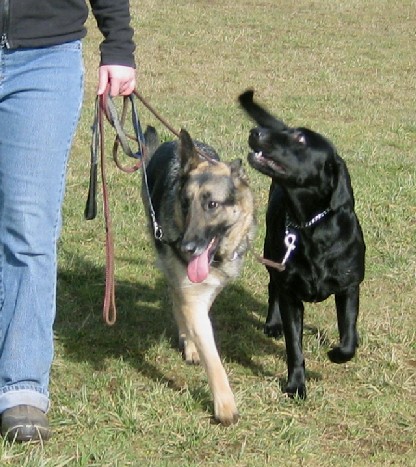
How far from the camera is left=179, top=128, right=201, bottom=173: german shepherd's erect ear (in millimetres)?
4531

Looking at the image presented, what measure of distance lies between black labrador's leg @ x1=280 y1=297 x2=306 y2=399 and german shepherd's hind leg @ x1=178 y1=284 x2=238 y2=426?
1.19 feet

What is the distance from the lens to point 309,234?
4547mm

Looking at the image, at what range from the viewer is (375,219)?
22.9ft

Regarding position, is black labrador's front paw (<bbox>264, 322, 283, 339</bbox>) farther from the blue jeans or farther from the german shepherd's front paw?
the blue jeans

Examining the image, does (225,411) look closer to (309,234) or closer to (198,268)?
(198,268)

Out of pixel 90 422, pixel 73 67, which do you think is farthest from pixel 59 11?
pixel 90 422

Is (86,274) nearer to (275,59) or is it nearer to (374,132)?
(374,132)

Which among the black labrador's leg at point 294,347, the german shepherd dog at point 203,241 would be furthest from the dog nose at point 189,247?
the black labrador's leg at point 294,347

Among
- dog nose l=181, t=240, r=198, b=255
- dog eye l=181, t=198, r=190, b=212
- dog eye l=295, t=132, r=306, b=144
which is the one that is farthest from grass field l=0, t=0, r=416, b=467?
dog eye l=295, t=132, r=306, b=144

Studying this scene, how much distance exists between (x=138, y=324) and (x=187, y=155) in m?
1.26

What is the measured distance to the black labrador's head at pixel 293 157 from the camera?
445cm

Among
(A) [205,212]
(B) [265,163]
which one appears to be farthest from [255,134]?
(A) [205,212]

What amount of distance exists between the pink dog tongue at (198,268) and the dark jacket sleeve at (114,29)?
38.2 inches

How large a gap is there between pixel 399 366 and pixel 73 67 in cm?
→ 221
